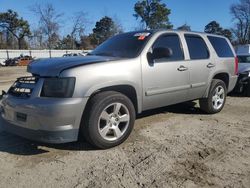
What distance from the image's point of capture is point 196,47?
636 cm

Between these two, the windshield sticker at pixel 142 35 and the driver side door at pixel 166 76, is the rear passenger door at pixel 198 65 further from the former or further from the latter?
the windshield sticker at pixel 142 35

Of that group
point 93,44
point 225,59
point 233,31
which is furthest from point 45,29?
point 225,59

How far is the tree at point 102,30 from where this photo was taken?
7444 cm

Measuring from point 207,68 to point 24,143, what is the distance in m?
3.65

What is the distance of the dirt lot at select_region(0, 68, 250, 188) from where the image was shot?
3629 mm

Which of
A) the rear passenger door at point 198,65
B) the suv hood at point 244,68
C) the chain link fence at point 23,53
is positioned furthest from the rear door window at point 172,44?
the chain link fence at point 23,53

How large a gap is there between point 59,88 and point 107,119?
0.83 meters

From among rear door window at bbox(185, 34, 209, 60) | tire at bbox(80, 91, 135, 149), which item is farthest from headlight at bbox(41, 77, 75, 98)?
rear door window at bbox(185, 34, 209, 60)

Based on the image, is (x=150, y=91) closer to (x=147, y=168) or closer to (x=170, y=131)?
(x=170, y=131)

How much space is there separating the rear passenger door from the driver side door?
0.63ft

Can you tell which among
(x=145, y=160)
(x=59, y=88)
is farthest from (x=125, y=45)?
(x=145, y=160)

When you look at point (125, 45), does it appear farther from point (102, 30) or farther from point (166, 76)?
point (102, 30)

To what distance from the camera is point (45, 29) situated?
204ft

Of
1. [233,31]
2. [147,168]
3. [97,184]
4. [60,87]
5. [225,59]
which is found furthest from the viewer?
[233,31]
